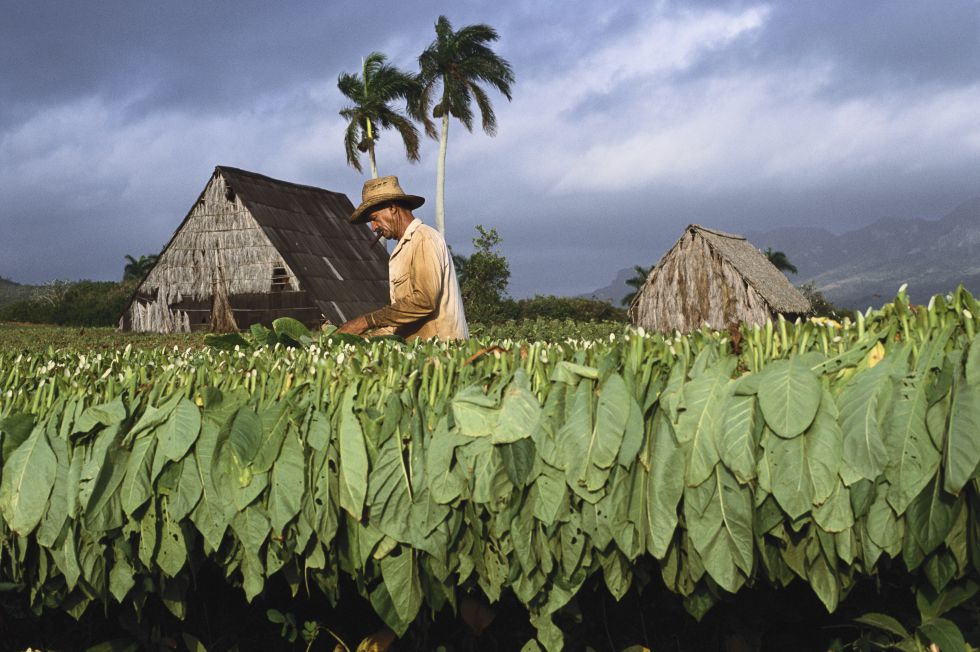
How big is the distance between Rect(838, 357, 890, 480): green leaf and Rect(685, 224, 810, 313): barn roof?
18090 millimetres

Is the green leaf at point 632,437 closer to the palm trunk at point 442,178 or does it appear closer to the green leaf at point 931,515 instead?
the green leaf at point 931,515

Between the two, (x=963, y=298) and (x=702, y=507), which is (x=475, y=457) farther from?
(x=963, y=298)

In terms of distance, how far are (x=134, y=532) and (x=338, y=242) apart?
90.5ft

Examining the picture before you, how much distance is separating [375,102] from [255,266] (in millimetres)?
17387

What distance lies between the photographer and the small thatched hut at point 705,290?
20531mm

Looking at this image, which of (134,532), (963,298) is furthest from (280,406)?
(963,298)

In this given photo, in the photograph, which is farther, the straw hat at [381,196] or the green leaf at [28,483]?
the straw hat at [381,196]

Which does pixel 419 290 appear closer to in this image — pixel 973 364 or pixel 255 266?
pixel 973 364

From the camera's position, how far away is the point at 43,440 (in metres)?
3.27

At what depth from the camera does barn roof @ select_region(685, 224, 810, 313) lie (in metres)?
20.6

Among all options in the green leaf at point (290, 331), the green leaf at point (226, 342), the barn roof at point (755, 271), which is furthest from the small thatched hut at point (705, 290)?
the green leaf at point (226, 342)

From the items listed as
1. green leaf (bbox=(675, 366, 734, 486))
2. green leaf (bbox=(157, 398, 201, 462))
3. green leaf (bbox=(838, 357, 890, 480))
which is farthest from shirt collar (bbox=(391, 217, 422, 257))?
green leaf (bbox=(838, 357, 890, 480))

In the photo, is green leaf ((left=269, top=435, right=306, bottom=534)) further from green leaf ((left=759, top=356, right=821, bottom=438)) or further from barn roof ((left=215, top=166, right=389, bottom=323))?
barn roof ((left=215, top=166, right=389, bottom=323))

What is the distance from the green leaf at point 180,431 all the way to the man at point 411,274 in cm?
234
